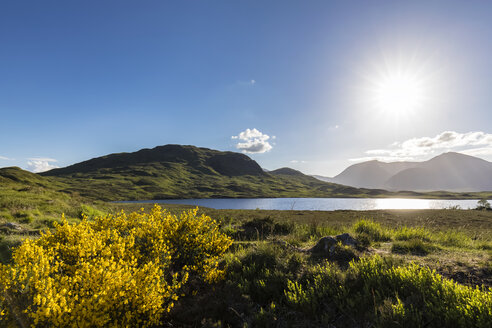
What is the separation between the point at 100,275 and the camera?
3.89 meters

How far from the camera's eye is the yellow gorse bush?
135 inches

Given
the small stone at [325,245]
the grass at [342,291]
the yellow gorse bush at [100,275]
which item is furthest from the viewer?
the small stone at [325,245]

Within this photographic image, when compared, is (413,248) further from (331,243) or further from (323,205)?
(323,205)

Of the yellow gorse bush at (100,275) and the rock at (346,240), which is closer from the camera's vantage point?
the yellow gorse bush at (100,275)

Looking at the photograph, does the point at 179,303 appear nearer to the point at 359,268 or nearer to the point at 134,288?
the point at 134,288

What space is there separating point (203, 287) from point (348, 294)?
393cm

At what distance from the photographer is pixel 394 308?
13.7 ft

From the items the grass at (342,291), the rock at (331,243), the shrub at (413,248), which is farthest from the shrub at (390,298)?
the shrub at (413,248)

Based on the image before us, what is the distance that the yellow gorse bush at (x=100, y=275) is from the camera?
3.44m

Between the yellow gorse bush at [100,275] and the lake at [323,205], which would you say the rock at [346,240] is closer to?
the yellow gorse bush at [100,275]

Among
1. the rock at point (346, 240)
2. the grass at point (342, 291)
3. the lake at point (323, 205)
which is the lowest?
the lake at point (323, 205)

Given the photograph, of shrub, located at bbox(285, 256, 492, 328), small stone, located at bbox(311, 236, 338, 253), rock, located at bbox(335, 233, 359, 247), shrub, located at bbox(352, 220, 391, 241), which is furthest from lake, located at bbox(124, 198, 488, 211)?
shrub, located at bbox(285, 256, 492, 328)

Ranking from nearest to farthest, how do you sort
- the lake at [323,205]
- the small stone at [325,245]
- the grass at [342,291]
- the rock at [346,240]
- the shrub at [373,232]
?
the grass at [342,291]
the small stone at [325,245]
the rock at [346,240]
the shrub at [373,232]
the lake at [323,205]

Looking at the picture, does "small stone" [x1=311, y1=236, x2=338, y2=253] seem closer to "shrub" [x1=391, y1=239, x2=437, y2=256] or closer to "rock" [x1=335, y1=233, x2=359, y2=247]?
"rock" [x1=335, y1=233, x2=359, y2=247]
